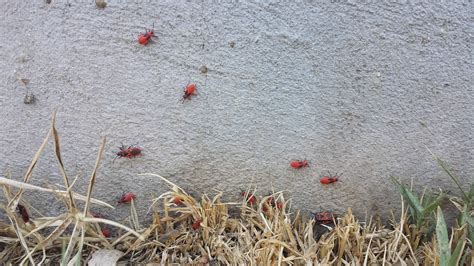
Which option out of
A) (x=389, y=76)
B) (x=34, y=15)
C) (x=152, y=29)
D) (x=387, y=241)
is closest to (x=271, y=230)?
(x=387, y=241)

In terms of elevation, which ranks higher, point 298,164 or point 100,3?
point 100,3

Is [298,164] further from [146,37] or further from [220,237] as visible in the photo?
[146,37]

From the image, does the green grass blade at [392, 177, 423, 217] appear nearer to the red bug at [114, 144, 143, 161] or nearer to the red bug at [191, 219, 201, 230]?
the red bug at [191, 219, 201, 230]

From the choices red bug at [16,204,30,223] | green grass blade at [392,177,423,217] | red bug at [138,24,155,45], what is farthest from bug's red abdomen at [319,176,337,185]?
red bug at [16,204,30,223]

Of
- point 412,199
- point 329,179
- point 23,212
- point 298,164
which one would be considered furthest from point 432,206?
point 23,212

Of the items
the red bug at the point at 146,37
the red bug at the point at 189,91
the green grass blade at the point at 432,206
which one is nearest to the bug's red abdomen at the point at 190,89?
the red bug at the point at 189,91
